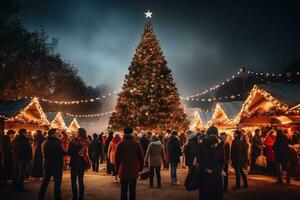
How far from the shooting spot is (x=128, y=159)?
855 cm

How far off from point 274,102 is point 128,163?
10325 millimetres

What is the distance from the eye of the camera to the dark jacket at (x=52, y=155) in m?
10.3

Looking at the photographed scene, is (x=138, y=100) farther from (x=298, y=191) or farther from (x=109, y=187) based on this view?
(x=298, y=191)

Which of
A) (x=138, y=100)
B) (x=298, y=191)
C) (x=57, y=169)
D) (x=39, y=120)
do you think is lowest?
(x=298, y=191)

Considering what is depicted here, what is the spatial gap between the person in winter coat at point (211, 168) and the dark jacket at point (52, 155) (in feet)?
14.2

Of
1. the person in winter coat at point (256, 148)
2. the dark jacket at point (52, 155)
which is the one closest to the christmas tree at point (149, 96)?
the person in winter coat at point (256, 148)

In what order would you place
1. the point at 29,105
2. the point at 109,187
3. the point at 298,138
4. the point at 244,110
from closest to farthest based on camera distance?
1. the point at 109,187
2. the point at 298,138
3. the point at 244,110
4. the point at 29,105

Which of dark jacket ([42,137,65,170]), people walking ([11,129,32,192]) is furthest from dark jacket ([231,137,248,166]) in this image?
people walking ([11,129,32,192])

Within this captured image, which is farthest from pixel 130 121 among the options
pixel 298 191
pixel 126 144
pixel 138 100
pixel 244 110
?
pixel 126 144

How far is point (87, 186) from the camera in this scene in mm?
14141

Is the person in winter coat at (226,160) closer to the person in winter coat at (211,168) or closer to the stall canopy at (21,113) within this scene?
the person in winter coat at (211,168)

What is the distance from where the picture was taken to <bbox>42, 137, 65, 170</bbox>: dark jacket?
33.8 ft

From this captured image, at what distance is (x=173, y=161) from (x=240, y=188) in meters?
2.72

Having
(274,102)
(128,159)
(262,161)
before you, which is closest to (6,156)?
(128,159)
